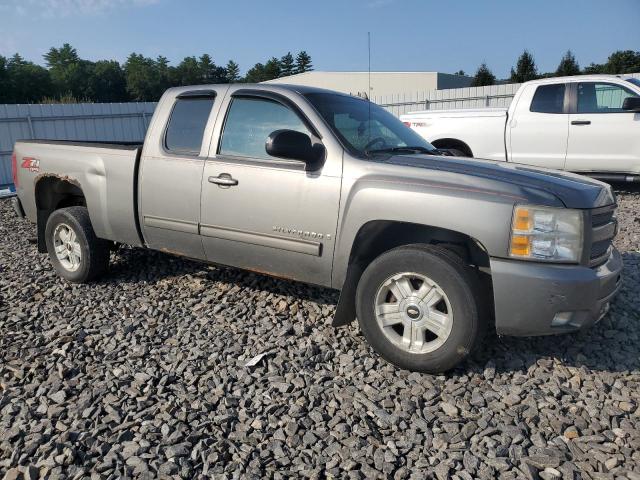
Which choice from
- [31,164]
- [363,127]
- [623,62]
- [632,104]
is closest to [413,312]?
[363,127]

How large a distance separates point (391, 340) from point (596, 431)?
48.3 inches

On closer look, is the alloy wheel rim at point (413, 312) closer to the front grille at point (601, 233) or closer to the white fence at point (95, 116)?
the front grille at point (601, 233)

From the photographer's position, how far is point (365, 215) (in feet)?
11.2

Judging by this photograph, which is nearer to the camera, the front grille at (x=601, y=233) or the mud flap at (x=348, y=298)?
the front grille at (x=601, y=233)

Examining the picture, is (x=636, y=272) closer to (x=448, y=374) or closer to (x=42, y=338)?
(x=448, y=374)

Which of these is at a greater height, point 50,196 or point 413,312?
point 50,196

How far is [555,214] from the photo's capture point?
2.99 m

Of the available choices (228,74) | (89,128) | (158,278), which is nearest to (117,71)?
(228,74)

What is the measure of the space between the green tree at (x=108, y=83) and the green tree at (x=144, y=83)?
199 cm

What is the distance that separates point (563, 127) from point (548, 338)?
19.9ft

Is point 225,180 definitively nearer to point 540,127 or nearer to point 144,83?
point 540,127

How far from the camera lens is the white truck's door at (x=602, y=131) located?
8336 millimetres

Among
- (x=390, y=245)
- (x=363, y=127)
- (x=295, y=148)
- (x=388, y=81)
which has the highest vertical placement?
(x=388, y=81)

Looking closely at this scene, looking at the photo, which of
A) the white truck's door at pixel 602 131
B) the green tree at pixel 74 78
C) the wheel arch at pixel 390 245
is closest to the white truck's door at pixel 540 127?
the white truck's door at pixel 602 131
